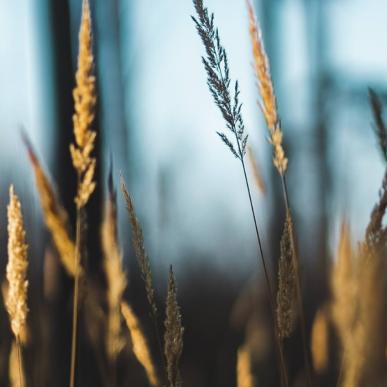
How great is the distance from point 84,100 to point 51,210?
15 cm

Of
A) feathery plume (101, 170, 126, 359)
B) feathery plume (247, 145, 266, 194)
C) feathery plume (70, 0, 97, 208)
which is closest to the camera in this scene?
feathery plume (70, 0, 97, 208)

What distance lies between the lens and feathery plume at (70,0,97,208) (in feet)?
2.52

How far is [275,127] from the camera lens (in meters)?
0.88

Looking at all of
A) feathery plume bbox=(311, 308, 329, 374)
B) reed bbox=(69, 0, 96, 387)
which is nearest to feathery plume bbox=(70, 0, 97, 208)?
reed bbox=(69, 0, 96, 387)

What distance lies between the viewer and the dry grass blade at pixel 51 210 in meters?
0.81

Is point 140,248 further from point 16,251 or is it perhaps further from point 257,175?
point 257,175

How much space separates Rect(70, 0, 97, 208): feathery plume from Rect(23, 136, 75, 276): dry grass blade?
43 millimetres

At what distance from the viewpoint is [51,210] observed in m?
0.85

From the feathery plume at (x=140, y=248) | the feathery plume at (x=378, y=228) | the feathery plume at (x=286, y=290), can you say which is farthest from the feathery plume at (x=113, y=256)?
the feathery plume at (x=378, y=228)

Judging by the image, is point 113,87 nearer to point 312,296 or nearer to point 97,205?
point 97,205

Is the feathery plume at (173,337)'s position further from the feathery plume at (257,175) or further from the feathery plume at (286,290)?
the feathery plume at (257,175)

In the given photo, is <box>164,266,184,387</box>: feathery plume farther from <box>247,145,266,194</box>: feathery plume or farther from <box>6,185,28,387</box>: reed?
<box>247,145,266,194</box>: feathery plume

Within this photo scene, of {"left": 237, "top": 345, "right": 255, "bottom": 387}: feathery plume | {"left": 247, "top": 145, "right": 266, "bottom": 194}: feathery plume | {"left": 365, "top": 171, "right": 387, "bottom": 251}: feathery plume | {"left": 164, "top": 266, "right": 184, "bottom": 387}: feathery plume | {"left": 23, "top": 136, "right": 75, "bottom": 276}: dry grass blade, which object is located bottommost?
{"left": 237, "top": 345, "right": 255, "bottom": 387}: feathery plume

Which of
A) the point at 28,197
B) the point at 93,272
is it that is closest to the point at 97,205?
Answer: the point at 93,272
